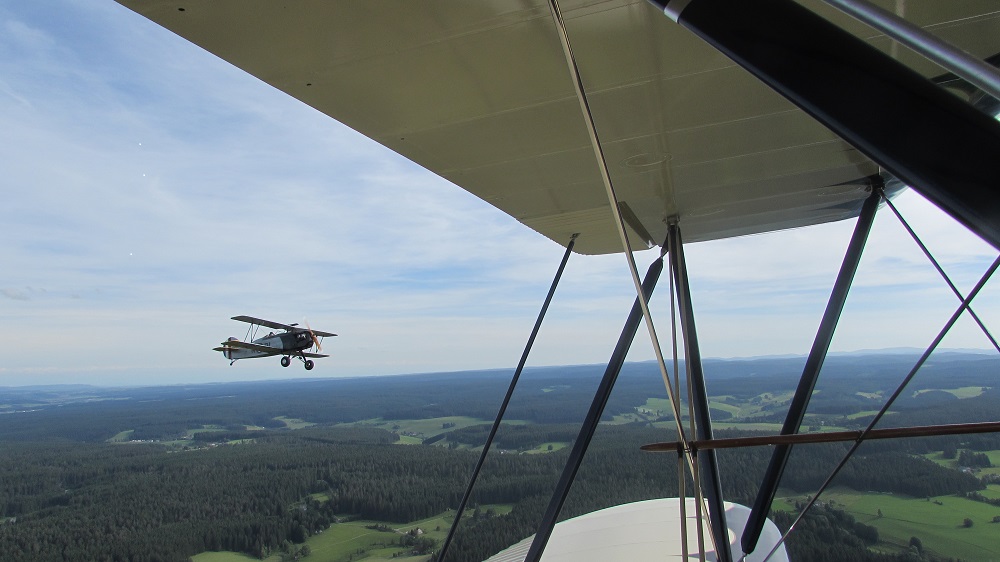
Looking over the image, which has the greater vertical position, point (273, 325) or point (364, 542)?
point (273, 325)

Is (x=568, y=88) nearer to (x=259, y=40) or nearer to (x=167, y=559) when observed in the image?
(x=259, y=40)

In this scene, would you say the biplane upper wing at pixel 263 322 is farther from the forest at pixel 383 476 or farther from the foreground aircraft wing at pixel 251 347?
the forest at pixel 383 476

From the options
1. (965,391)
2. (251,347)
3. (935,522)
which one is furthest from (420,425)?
(935,522)

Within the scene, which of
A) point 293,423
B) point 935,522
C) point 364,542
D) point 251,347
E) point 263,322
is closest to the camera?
point 263,322

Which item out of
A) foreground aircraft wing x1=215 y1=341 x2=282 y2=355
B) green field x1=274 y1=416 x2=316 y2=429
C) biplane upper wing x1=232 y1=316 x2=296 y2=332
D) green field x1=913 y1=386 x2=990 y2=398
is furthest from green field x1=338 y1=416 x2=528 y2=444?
biplane upper wing x1=232 y1=316 x2=296 y2=332

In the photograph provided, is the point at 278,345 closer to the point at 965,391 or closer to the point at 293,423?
the point at 965,391

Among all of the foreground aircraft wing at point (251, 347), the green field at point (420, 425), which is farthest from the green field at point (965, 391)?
the foreground aircraft wing at point (251, 347)

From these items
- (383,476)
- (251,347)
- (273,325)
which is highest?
(273,325)
